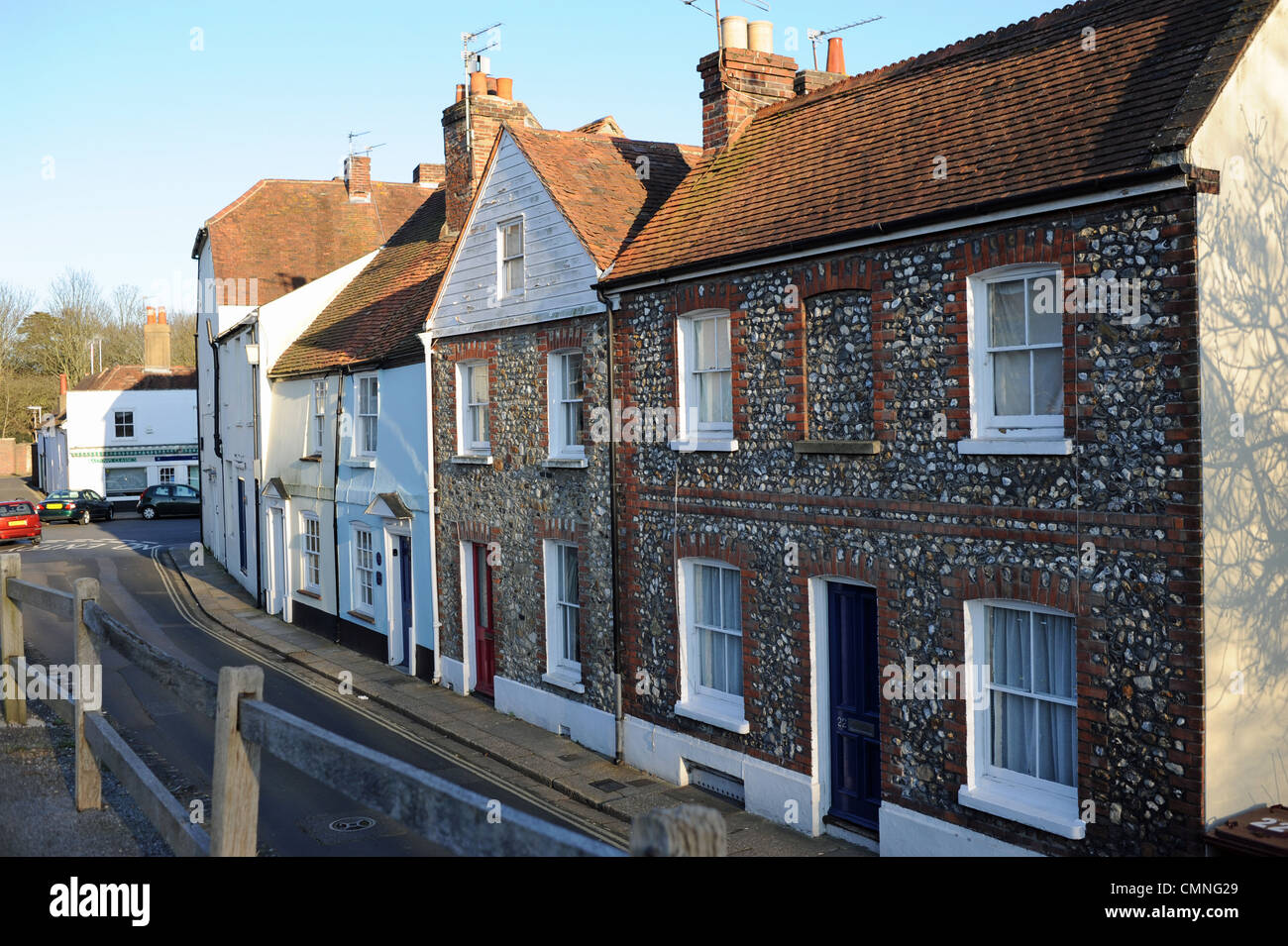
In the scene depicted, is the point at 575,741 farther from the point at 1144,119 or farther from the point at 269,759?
the point at 1144,119

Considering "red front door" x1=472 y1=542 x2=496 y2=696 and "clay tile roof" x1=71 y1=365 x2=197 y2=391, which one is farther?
"clay tile roof" x1=71 y1=365 x2=197 y2=391

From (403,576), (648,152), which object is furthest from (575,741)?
(648,152)

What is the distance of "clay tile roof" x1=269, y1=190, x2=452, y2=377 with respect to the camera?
21984mm

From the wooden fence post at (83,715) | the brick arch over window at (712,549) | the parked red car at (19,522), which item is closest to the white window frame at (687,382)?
the brick arch over window at (712,549)

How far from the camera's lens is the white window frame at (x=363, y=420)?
2262cm

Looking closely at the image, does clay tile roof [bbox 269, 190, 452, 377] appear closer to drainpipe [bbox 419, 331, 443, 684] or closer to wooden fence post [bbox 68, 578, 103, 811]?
drainpipe [bbox 419, 331, 443, 684]

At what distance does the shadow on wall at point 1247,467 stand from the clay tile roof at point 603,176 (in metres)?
8.37

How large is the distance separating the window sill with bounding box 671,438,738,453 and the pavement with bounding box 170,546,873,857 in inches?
165

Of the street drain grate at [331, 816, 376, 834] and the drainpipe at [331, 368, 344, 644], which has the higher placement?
the drainpipe at [331, 368, 344, 644]


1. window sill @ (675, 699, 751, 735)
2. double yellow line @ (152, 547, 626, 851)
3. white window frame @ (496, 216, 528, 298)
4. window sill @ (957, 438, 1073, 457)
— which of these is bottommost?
double yellow line @ (152, 547, 626, 851)

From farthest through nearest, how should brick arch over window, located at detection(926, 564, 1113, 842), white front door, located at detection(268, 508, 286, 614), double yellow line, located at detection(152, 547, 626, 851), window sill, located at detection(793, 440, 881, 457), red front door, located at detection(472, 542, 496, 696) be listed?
white front door, located at detection(268, 508, 286, 614)
red front door, located at detection(472, 542, 496, 696)
double yellow line, located at detection(152, 547, 626, 851)
window sill, located at detection(793, 440, 881, 457)
brick arch over window, located at detection(926, 564, 1113, 842)

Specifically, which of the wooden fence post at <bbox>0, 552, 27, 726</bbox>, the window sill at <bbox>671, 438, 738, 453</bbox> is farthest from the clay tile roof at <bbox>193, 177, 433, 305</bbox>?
the wooden fence post at <bbox>0, 552, 27, 726</bbox>

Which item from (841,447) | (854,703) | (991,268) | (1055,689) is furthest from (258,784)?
(854,703)

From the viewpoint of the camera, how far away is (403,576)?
70.5 ft
